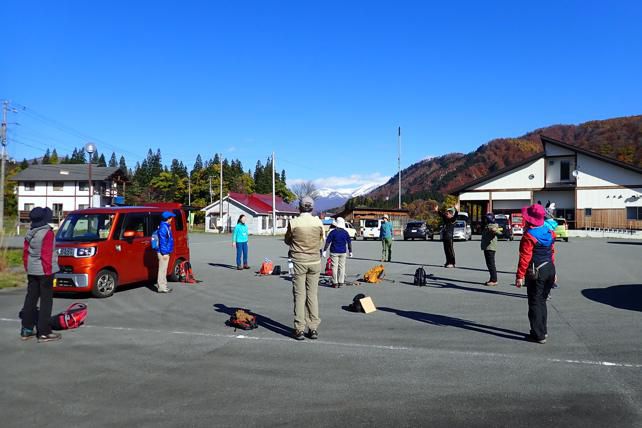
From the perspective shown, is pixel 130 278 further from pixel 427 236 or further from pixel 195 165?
pixel 195 165

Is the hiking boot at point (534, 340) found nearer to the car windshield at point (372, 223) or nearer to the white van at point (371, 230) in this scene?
the white van at point (371, 230)

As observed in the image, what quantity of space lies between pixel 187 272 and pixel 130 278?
210 cm

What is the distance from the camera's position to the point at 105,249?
35.5ft

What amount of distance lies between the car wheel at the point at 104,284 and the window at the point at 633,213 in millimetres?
48098

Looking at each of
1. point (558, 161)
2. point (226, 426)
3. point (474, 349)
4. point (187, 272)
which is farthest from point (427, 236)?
point (226, 426)

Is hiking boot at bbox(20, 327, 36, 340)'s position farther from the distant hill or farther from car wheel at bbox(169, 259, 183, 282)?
the distant hill

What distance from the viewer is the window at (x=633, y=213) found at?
152 feet

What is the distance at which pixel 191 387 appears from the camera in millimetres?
5180

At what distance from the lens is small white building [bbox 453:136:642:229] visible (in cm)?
4678

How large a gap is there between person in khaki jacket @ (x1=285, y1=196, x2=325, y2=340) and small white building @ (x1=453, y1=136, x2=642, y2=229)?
1882 inches

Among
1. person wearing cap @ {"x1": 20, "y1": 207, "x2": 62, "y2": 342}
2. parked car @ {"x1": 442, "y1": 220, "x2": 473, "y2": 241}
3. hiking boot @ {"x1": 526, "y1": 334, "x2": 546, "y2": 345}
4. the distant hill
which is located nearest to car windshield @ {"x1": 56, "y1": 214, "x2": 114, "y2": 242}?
person wearing cap @ {"x1": 20, "y1": 207, "x2": 62, "y2": 342}

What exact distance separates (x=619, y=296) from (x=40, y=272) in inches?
428

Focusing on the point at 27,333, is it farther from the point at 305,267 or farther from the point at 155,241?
the point at 155,241

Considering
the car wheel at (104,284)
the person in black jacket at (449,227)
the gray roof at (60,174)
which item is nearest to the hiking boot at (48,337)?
the car wheel at (104,284)
